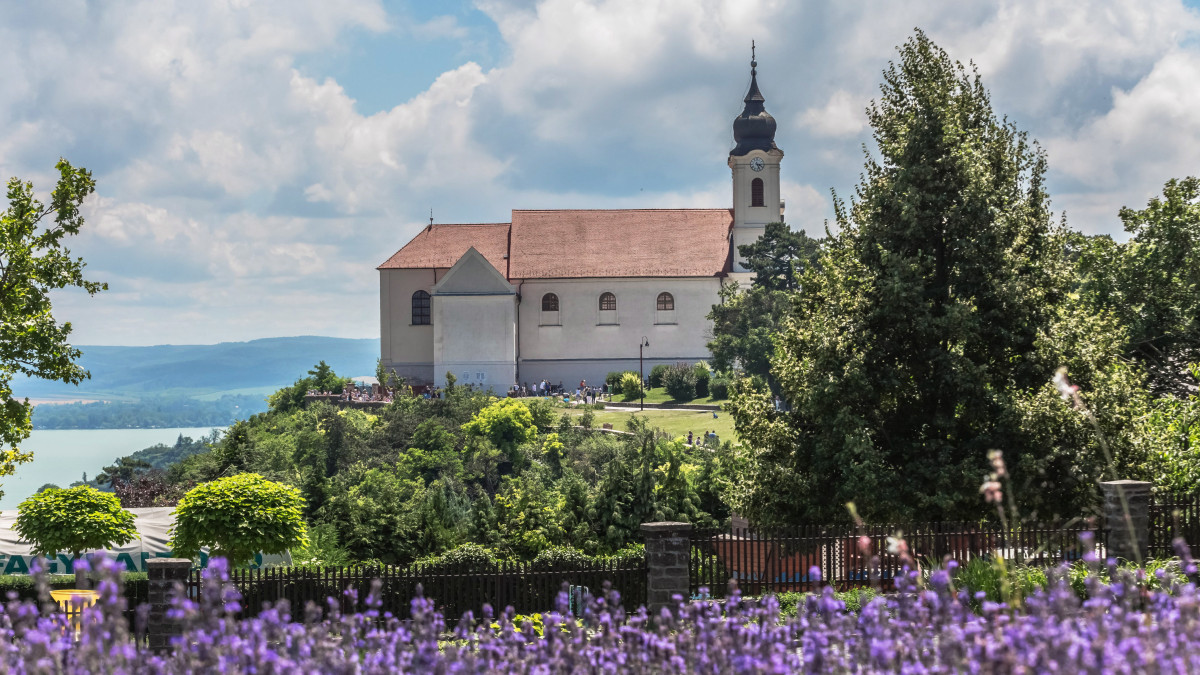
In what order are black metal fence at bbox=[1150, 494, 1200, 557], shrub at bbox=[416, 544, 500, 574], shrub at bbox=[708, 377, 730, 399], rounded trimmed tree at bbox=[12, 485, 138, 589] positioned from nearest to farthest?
black metal fence at bbox=[1150, 494, 1200, 557], rounded trimmed tree at bbox=[12, 485, 138, 589], shrub at bbox=[416, 544, 500, 574], shrub at bbox=[708, 377, 730, 399]

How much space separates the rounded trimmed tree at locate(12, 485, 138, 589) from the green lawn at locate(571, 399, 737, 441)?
93.4 feet

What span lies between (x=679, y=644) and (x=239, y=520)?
15305 millimetres

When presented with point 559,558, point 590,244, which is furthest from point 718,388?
point 559,558

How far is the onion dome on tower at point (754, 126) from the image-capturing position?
229 feet

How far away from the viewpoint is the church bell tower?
69.8m

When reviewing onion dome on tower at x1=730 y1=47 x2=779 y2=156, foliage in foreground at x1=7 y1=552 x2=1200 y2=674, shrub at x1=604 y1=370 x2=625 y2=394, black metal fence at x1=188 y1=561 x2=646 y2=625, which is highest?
onion dome on tower at x1=730 y1=47 x2=779 y2=156

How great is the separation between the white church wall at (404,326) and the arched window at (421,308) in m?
0.24

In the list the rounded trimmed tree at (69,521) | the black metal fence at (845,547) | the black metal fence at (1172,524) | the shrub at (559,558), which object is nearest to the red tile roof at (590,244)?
the shrub at (559,558)

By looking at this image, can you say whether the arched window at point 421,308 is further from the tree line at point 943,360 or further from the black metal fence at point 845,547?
the black metal fence at point 845,547

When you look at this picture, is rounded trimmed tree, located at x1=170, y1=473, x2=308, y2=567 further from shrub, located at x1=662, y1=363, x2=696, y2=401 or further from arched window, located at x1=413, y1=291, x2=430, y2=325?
arched window, located at x1=413, y1=291, x2=430, y2=325

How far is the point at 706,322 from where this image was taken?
70.5 m

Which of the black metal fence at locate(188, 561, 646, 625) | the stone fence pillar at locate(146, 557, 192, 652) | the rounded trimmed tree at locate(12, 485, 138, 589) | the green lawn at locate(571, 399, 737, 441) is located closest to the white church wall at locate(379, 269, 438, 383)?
the green lawn at locate(571, 399, 737, 441)

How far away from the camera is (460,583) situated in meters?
15.1

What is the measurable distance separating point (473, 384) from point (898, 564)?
2091 inches
